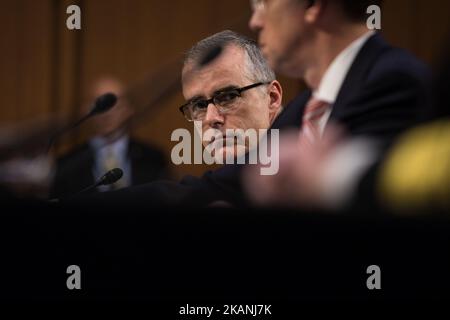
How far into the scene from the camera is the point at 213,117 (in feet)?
4.38

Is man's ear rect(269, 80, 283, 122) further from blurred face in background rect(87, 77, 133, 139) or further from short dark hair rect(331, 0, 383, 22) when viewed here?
blurred face in background rect(87, 77, 133, 139)

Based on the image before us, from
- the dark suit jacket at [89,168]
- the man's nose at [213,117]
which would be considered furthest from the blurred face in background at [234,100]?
the dark suit jacket at [89,168]

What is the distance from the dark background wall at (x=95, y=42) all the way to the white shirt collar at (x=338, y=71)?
19 cm

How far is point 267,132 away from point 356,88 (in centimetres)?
19

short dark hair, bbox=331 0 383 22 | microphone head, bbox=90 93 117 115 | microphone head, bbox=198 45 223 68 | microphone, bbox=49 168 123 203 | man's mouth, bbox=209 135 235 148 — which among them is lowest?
microphone, bbox=49 168 123 203

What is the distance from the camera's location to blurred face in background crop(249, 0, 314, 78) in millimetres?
1298

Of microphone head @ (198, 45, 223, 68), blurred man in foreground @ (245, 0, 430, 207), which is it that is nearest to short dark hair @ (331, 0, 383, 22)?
blurred man in foreground @ (245, 0, 430, 207)

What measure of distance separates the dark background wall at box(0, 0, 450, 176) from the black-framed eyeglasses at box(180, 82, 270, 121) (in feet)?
0.25

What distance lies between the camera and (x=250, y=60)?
1363 millimetres

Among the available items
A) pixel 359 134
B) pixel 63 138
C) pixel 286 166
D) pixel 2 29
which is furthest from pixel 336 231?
pixel 2 29

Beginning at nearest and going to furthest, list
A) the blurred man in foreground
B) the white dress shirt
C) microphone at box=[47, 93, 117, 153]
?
the blurred man in foreground < the white dress shirt < microphone at box=[47, 93, 117, 153]

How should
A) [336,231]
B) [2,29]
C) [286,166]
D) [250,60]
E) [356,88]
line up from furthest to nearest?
[2,29] → [250,60] → [356,88] → [286,166] → [336,231]

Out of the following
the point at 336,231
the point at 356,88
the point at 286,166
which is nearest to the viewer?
the point at 336,231
